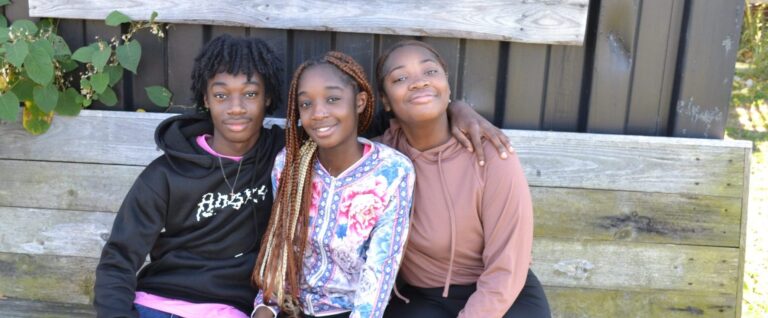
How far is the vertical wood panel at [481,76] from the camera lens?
10.2 feet

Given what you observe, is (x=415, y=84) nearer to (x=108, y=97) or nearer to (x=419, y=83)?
(x=419, y=83)

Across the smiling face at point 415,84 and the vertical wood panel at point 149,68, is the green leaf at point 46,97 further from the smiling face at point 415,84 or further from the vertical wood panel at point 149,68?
the smiling face at point 415,84

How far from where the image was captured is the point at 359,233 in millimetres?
2566

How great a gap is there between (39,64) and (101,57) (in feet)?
0.76

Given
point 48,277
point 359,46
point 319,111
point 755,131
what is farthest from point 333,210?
point 755,131

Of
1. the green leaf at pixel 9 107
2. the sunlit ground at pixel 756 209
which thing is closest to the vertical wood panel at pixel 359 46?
the green leaf at pixel 9 107

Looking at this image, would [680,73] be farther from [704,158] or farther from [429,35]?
[429,35]

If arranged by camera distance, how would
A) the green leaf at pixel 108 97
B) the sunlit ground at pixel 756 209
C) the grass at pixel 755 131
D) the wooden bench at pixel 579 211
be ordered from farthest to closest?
the grass at pixel 755 131 → the sunlit ground at pixel 756 209 → the green leaf at pixel 108 97 → the wooden bench at pixel 579 211

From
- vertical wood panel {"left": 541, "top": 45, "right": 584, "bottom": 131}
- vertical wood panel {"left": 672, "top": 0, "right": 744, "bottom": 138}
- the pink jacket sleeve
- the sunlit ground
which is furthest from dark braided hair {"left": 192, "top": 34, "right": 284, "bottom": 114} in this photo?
the sunlit ground

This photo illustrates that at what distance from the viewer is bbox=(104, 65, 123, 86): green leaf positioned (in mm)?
3139

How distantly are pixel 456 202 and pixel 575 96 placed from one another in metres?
0.87

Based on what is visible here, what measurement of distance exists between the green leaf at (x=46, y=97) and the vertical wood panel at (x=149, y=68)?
13.4 inches

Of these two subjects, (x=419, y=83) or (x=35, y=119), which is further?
(x=35, y=119)

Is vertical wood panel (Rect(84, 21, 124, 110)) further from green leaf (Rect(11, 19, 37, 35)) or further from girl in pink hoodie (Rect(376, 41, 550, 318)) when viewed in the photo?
girl in pink hoodie (Rect(376, 41, 550, 318))
